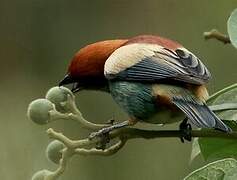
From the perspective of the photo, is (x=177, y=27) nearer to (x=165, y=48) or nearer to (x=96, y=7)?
(x=96, y=7)

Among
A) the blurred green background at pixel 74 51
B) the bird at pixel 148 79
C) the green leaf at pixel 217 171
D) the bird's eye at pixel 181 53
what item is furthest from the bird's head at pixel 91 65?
the blurred green background at pixel 74 51

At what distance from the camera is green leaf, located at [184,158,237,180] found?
2.17 m

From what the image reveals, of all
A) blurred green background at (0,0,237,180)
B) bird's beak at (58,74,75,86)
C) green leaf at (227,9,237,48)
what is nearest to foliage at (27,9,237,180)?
green leaf at (227,9,237,48)

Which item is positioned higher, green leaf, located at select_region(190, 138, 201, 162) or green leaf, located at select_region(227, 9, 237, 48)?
green leaf, located at select_region(227, 9, 237, 48)

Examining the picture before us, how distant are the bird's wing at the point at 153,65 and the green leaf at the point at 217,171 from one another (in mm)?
338

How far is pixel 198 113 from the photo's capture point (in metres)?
2.38

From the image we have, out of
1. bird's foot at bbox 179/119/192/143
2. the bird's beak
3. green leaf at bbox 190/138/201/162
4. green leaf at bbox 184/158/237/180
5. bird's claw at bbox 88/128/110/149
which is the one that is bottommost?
green leaf at bbox 184/158/237/180

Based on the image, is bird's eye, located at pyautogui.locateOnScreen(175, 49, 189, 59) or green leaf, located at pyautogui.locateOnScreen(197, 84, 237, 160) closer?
green leaf, located at pyautogui.locateOnScreen(197, 84, 237, 160)

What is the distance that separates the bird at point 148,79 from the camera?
247cm

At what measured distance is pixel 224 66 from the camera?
5.60 m

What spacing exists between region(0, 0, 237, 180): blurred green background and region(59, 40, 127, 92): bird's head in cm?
187

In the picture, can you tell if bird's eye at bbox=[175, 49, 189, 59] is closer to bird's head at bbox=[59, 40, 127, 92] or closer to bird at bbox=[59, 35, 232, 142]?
bird at bbox=[59, 35, 232, 142]

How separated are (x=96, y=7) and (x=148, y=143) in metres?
1.36

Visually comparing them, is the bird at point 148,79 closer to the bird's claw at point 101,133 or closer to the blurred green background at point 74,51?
the bird's claw at point 101,133
